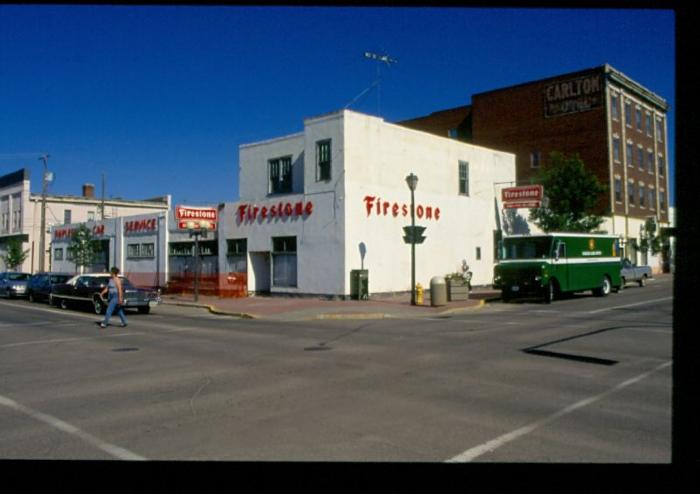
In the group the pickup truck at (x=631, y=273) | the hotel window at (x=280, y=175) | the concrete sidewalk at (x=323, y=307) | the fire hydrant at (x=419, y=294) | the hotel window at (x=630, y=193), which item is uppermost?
the hotel window at (x=630, y=193)

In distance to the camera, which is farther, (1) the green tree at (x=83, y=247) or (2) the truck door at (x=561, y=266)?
(1) the green tree at (x=83, y=247)

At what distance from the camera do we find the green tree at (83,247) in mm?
40812

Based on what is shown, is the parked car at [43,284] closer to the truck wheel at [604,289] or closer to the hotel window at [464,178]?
the hotel window at [464,178]

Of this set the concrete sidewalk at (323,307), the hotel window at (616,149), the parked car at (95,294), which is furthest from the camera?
the hotel window at (616,149)

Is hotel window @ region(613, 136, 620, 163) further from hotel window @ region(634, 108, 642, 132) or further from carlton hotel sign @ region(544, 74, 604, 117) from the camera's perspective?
hotel window @ region(634, 108, 642, 132)

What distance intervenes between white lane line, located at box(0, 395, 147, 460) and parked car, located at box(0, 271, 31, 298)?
92.5ft

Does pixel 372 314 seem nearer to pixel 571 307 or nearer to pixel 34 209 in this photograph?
pixel 571 307

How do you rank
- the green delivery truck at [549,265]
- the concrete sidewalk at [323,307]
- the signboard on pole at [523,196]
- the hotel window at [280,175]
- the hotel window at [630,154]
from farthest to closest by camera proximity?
1. the hotel window at [630,154]
2. the signboard on pole at [523,196]
3. the hotel window at [280,175]
4. the green delivery truck at [549,265]
5. the concrete sidewalk at [323,307]

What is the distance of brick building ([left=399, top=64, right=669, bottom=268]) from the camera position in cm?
4544

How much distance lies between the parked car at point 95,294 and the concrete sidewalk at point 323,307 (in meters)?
2.63

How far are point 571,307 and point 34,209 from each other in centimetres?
5272

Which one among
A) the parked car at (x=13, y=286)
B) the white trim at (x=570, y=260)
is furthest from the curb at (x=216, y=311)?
the white trim at (x=570, y=260)

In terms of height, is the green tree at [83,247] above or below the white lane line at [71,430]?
above

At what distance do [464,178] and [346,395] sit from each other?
27453mm
